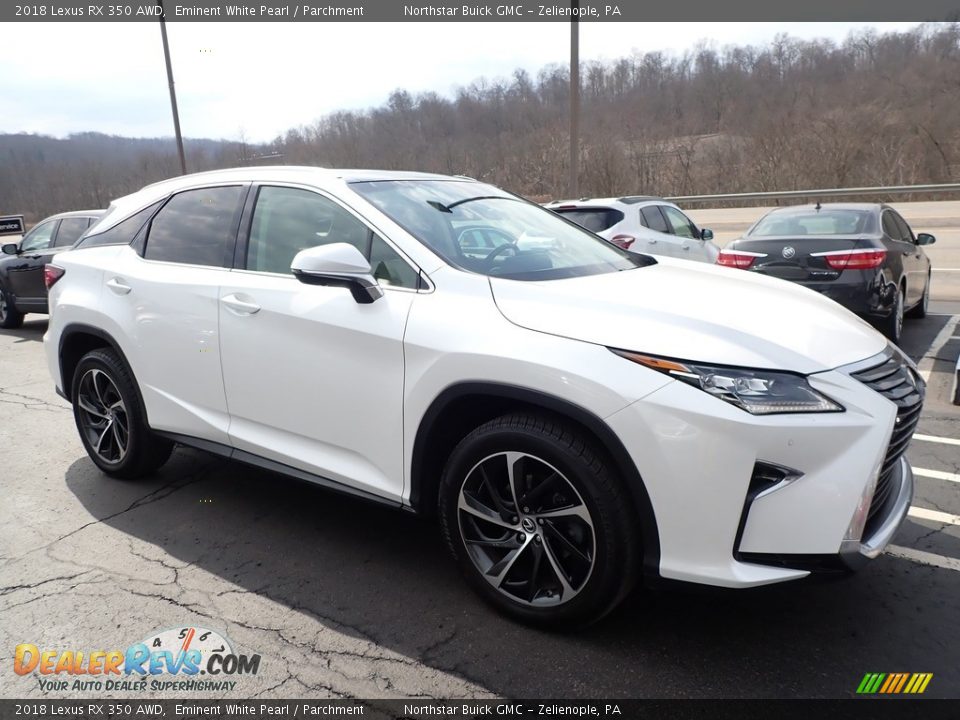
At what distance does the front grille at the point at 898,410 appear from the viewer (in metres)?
2.26

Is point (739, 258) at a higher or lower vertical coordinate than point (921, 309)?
higher

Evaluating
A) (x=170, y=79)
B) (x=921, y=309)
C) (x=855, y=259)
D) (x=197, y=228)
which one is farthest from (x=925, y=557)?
(x=170, y=79)

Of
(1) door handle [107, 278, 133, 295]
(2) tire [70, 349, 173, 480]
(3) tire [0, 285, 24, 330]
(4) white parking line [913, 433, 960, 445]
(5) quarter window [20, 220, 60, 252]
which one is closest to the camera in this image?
(1) door handle [107, 278, 133, 295]

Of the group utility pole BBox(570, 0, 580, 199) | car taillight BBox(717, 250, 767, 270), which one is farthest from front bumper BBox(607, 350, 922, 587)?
utility pole BBox(570, 0, 580, 199)

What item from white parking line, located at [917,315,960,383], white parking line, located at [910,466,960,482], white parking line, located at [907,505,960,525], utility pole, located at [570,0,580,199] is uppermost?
utility pole, located at [570,0,580,199]

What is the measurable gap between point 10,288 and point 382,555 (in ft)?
33.7

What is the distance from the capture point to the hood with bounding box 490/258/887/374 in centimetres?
222

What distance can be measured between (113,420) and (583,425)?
3110mm

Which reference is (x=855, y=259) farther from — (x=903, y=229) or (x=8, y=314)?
(x=8, y=314)

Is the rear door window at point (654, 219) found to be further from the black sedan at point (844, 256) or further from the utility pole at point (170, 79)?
the utility pole at point (170, 79)

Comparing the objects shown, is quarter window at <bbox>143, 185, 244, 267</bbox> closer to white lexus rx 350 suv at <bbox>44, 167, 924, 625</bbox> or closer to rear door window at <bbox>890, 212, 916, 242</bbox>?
white lexus rx 350 suv at <bbox>44, 167, 924, 625</bbox>

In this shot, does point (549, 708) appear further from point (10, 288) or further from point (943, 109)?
point (943, 109)

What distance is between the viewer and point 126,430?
13.3ft

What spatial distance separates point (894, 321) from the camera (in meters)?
6.98
